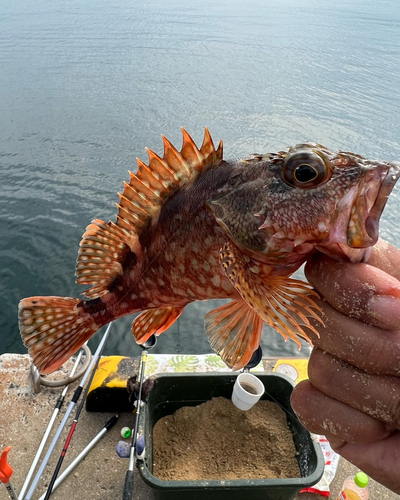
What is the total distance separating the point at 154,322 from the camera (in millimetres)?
2754

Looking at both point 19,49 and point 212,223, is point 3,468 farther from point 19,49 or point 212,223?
point 19,49

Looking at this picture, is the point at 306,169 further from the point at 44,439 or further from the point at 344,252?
the point at 44,439

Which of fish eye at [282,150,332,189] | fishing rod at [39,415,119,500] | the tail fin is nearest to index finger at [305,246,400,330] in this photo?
fish eye at [282,150,332,189]

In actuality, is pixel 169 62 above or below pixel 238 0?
below

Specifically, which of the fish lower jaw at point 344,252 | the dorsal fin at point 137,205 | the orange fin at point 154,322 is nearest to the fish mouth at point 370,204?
the fish lower jaw at point 344,252

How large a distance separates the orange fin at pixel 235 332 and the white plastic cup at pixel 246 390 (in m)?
1.64

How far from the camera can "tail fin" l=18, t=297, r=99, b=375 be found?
2684 mm

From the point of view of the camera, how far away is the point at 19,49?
20.9 meters

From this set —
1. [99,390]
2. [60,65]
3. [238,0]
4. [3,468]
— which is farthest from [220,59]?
[238,0]

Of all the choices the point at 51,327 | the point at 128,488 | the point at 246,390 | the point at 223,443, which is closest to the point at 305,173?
the point at 51,327

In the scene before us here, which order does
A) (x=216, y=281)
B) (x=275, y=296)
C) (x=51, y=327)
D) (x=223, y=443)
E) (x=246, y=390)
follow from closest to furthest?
(x=275, y=296), (x=216, y=281), (x=51, y=327), (x=223, y=443), (x=246, y=390)

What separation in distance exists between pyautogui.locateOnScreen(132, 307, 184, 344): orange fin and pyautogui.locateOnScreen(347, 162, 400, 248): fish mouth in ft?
4.85

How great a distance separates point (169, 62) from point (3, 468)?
65.8ft

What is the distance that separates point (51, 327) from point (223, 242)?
1491 mm
